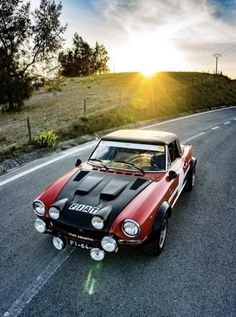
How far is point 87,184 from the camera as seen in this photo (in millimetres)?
4895

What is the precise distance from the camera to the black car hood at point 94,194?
13.8 feet

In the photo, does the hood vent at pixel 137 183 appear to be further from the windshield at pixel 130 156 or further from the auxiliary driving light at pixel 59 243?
the auxiliary driving light at pixel 59 243

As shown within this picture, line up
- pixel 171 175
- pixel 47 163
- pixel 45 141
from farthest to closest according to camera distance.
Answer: pixel 45 141, pixel 47 163, pixel 171 175

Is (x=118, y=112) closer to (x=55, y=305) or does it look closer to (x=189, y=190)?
(x=189, y=190)

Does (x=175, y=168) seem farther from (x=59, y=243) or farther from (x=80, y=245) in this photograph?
(x=59, y=243)

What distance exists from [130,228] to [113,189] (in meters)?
0.81

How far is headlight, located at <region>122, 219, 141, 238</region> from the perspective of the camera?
159 inches

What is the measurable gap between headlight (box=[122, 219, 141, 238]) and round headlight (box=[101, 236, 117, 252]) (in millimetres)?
215

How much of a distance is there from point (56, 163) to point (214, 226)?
5.48 metres

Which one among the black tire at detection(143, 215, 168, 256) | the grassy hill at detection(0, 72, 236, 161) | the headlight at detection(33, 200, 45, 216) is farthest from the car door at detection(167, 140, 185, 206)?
the grassy hill at detection(0, 72, 236, 161)

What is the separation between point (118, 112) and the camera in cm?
1892

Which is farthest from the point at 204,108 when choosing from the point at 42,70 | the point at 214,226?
the point at 214,226

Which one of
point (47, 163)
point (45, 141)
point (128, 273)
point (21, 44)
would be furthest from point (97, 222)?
point (21, 44)

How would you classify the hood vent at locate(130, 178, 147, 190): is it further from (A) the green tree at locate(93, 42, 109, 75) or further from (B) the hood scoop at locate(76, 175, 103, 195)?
(A) the green tree at locate(93, 42, 109, 75)
